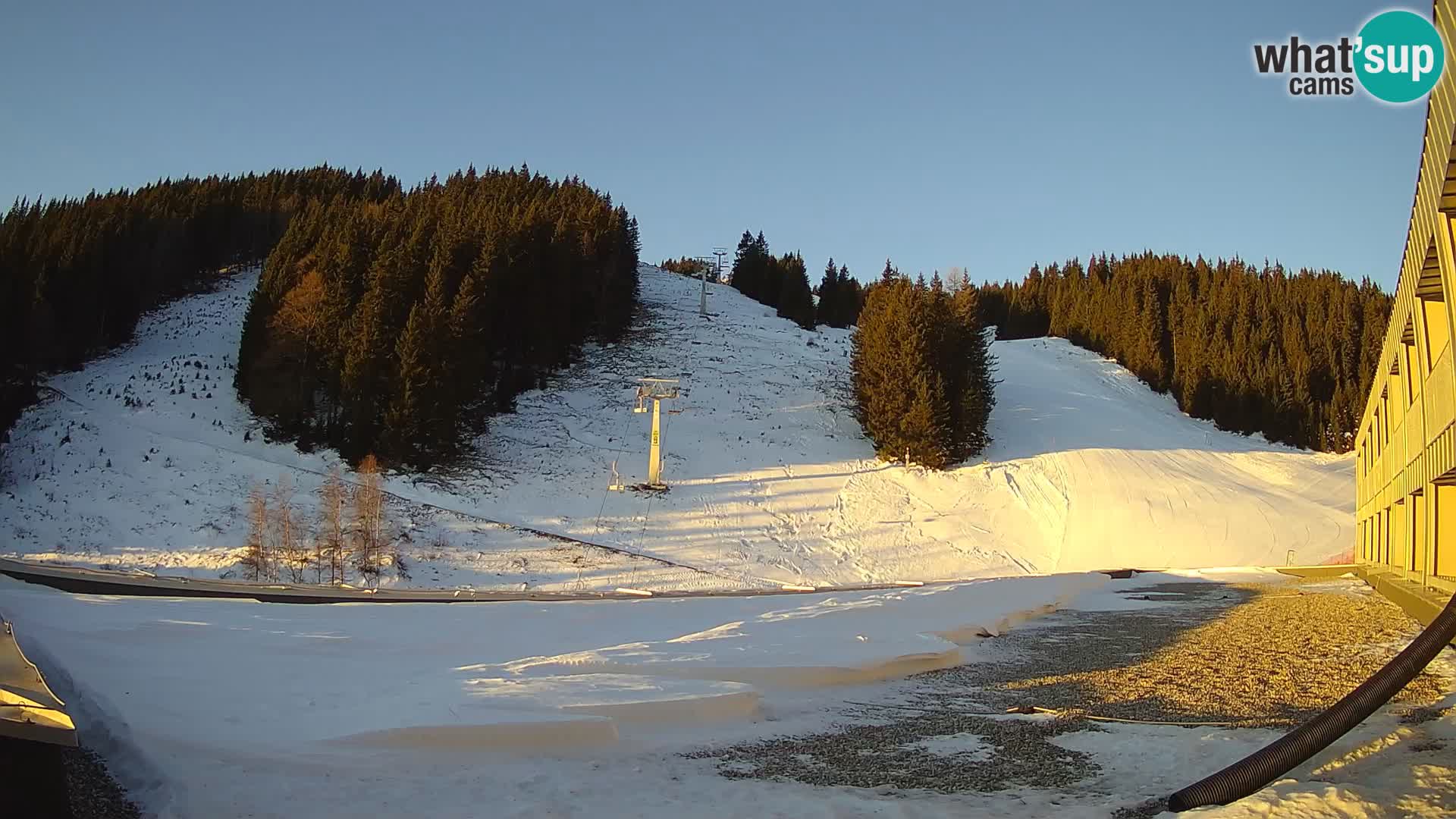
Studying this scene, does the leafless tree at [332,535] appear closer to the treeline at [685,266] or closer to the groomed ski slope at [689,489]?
the groomed ski slope at [689,489]

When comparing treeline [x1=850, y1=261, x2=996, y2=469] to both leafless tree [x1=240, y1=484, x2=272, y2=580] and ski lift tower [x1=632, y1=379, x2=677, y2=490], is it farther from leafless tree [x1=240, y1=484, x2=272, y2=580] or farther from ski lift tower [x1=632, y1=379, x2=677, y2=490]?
leafless tree [x1=240, y1=484, x2=272, y2=580]

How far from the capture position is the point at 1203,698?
8859mm

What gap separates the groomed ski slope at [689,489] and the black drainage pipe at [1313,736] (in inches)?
796

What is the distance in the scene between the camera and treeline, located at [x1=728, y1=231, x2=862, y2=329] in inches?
2645

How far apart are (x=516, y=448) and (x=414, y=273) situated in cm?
1017

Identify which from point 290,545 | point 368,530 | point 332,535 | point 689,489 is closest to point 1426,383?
point 368,530

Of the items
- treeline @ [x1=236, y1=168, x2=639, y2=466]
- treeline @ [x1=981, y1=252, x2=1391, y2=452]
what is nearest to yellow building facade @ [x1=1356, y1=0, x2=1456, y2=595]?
treeline @ [x1=236, y1=168, x2=639, y2=466]

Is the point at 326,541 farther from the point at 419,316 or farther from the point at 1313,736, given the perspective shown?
the point at 1313,736

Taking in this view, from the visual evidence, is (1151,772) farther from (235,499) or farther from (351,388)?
(351,388)

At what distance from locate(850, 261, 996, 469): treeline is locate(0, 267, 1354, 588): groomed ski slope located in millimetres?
1102

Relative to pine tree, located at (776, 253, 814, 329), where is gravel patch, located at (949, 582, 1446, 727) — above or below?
below

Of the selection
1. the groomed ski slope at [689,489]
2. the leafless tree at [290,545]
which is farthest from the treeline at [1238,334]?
the leafless tree at [290,545]

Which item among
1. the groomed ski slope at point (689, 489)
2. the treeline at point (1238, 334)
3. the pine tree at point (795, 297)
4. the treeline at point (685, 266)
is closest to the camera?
the groomed ski slope at point (689, 489)

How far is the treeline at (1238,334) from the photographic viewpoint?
168 feet
